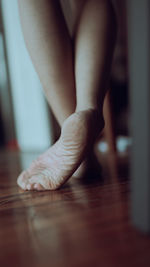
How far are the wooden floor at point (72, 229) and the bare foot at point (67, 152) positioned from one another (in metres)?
0.03

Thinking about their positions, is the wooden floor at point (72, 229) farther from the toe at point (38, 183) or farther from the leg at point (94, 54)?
the leg at point (94, 54)

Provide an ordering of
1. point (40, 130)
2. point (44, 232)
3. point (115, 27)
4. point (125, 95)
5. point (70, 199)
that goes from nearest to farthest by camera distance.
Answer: point (44, 232), point (70, 199), point (115, 27), point (40, 130), point (125, 95)

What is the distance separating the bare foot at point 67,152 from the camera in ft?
2.09

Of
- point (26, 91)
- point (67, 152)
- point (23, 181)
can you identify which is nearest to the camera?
point (67, 152)

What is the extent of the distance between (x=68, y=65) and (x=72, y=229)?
0.45 metres

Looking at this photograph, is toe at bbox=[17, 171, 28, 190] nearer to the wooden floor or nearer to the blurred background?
the wooden floor

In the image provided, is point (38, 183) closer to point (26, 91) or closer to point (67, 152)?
point (67, 152)

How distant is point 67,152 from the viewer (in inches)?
26.4

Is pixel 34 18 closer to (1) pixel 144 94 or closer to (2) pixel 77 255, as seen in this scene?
(1) pixel 144 94

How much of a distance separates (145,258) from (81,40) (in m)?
0.56

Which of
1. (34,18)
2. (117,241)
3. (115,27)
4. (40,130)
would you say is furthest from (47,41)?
(40,130)

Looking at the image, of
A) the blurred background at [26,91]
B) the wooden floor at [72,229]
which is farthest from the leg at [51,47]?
the blurred background at [26,91]

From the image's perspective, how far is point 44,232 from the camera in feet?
1.58

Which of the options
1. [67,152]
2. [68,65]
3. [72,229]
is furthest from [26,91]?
[72,229]
